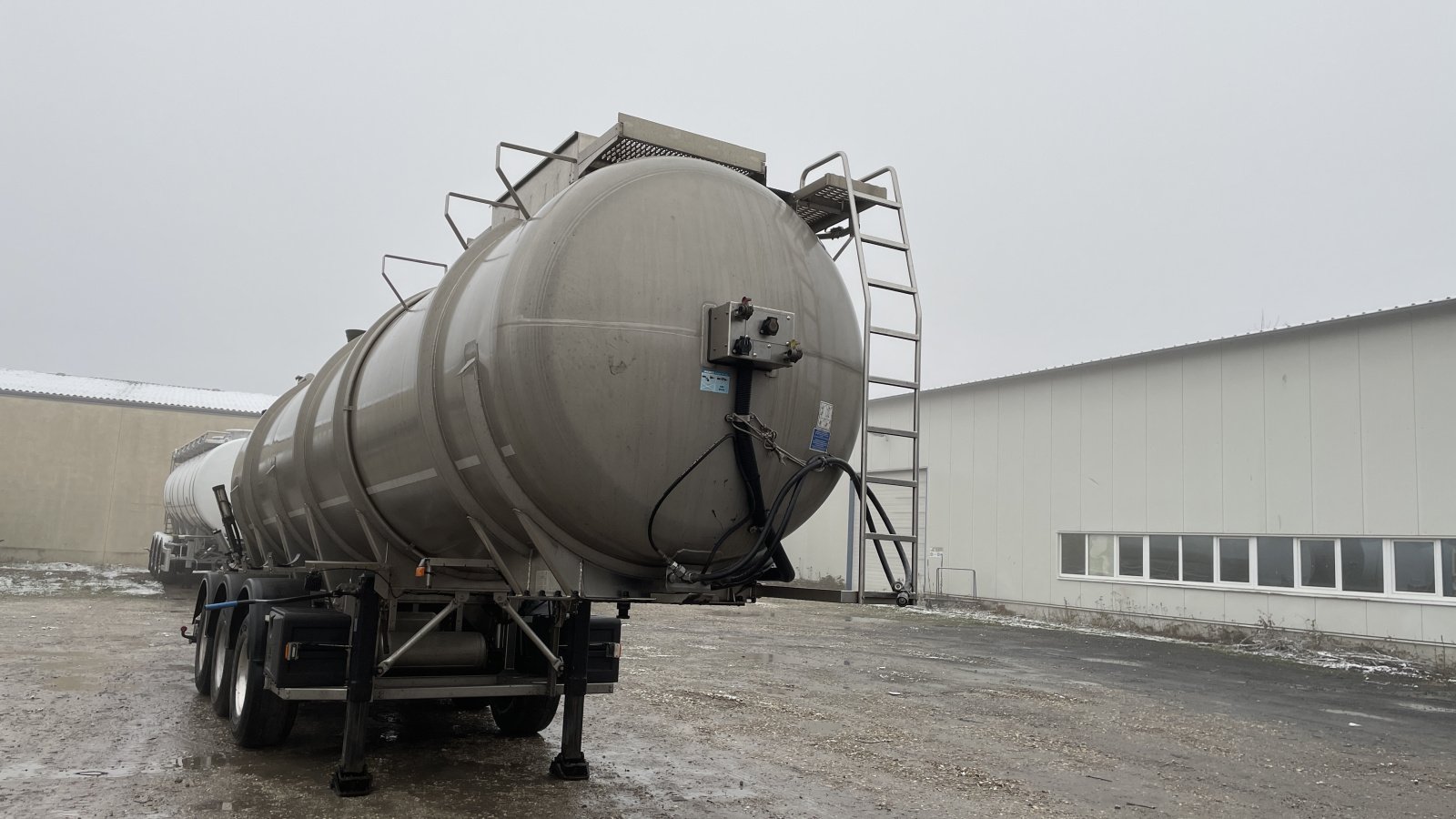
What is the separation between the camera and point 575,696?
6488 millimetres

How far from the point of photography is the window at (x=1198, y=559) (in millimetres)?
18500

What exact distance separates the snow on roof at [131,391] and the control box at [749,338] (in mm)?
40552

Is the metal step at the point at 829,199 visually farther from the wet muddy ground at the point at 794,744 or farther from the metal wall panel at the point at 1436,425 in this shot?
the metal wall panel at the point at 1436,425

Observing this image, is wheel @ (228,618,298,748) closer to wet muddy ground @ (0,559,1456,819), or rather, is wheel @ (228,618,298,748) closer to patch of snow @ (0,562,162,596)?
wet muddy ground @ (0,559,1456,819)

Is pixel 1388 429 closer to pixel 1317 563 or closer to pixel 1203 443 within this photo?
pixel 1317 563

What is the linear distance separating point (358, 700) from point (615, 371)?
2858 millimetres

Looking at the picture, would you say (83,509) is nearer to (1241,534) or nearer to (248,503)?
(248,503)

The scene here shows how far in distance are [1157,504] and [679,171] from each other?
16741 mm

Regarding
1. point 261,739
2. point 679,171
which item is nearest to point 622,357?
point 679,171

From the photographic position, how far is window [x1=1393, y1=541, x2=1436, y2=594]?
1527 cm

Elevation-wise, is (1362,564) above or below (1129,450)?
below

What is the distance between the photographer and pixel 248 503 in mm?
9914

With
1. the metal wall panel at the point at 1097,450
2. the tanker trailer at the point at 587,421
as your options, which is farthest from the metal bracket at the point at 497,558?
the metal wall panel at the point at 1097,450

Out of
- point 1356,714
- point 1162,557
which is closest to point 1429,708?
point 1356,714
